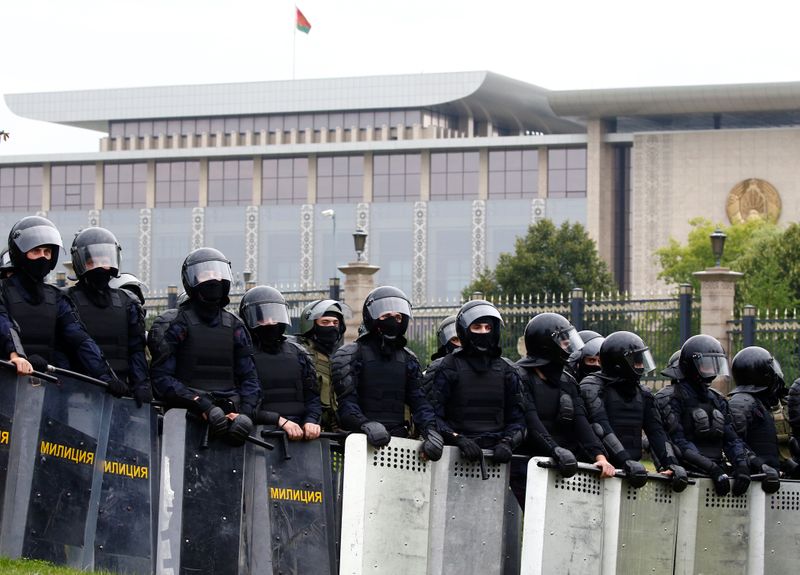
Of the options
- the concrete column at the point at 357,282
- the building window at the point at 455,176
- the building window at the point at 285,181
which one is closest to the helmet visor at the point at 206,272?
the concrete column at the point at 357,282

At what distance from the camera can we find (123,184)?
306 ft

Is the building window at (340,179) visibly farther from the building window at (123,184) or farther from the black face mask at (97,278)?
the black face mask at (97,278)

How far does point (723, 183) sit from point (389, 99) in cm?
2005

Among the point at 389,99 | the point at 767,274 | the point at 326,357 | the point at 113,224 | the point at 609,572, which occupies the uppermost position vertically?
the point at 389,99

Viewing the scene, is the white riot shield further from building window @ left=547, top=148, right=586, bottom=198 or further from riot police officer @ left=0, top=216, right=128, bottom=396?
building window @ left=547, top=148, right=586, bottom=198

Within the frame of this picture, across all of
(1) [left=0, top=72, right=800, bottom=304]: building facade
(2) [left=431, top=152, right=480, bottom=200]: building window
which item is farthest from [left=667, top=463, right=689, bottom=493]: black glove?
(2) [left=431, top=152, right=480, bottom=200]: building window

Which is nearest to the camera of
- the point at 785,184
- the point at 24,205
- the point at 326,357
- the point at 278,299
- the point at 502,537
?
the point at 502,537

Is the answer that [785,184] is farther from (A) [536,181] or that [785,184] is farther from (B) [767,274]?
(B) [767,274]

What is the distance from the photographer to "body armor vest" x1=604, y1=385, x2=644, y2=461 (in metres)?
12.8

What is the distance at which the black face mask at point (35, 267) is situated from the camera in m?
10.9

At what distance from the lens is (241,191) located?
91.2m

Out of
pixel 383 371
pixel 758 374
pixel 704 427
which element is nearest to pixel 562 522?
pixel 383 371

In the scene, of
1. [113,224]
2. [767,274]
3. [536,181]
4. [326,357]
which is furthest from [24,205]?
[326,357]

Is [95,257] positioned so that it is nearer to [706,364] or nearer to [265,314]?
[265,314]
